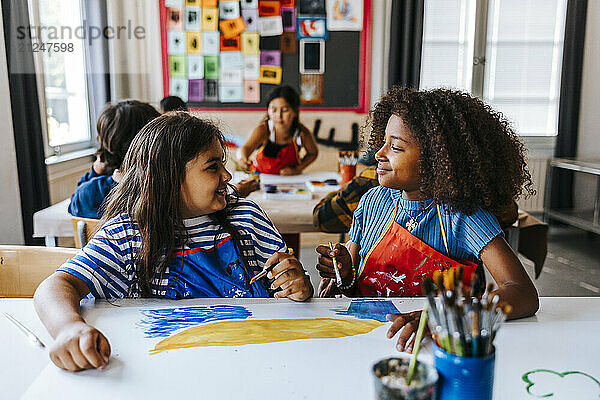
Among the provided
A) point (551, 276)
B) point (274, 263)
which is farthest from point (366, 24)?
point (274, 263)

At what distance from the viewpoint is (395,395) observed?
565 millimetres

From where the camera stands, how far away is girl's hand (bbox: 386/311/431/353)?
3.06 ft

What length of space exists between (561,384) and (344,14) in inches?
171

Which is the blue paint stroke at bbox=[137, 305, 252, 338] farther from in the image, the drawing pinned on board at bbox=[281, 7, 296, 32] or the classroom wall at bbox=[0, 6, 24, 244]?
the drawing pinned on board at bbox=[281, 7, 296, 32]

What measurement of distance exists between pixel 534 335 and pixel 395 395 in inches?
21.9

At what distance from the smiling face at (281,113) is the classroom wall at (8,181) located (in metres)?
1.50

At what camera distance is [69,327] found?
3.04ft

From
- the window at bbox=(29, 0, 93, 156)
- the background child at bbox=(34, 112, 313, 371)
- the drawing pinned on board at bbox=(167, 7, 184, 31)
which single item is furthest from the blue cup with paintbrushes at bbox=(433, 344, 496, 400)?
the drawing pinned on board at bbox=(167, 7, 184, 31)

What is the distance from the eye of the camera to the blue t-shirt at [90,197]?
78.5 inches

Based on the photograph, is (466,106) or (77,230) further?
(77,230)

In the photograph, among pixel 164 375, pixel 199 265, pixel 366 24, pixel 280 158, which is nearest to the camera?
pixel 164 375

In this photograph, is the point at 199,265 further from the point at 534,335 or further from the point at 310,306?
the point at 534,335

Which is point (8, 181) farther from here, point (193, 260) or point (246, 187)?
point (193, 260)

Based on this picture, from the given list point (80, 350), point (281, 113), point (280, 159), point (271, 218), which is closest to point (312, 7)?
point (281, 113)
